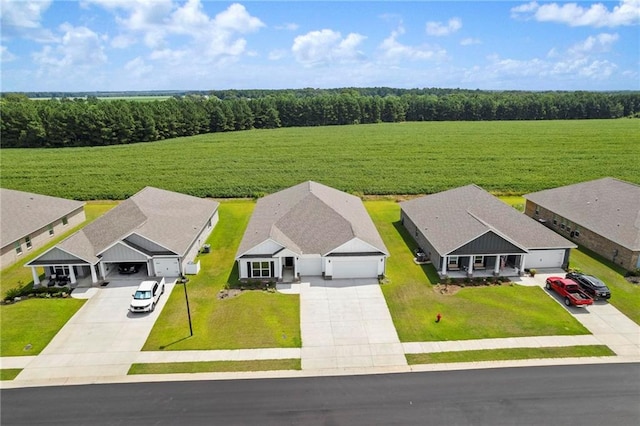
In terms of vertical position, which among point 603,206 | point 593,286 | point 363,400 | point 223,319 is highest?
point 603,206

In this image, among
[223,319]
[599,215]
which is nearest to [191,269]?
[223,319]

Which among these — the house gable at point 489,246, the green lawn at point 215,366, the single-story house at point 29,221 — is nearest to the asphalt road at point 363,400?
the green lawn at point 215,366

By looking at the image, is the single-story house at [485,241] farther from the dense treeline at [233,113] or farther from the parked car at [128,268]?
the dense treeline at [233,113]

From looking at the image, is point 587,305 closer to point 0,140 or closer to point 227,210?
point 227,210

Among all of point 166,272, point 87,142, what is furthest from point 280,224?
point 87,142

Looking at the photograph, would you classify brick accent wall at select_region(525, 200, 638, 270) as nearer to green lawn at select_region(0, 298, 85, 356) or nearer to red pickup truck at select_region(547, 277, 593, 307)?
red pickup truck at select_region(547, 277, 593, 307)

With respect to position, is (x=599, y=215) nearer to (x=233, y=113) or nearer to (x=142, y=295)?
(x=142, y=295)
